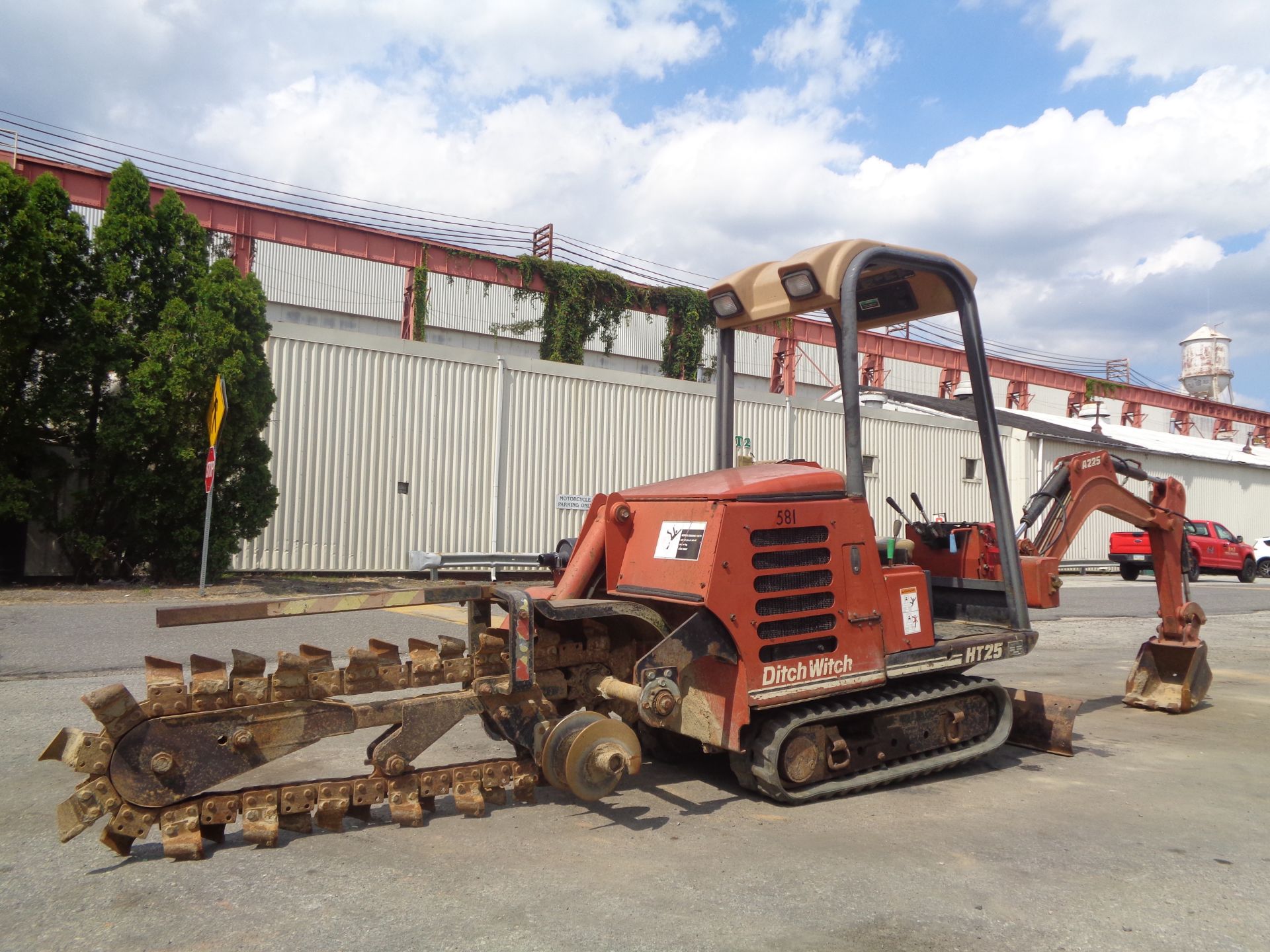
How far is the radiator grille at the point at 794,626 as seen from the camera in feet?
16.3

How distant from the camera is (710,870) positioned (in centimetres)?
410

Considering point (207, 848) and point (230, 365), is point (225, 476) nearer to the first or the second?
point (230, 365)

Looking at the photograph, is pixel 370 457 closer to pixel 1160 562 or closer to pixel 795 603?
pixel 1160 562

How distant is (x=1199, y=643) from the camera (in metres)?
7.94

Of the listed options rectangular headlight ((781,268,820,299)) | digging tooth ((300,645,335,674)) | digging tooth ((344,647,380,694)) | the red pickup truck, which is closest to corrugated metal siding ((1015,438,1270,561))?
the red pickup truck

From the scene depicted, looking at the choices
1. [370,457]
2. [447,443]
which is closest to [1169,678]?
[447,443]

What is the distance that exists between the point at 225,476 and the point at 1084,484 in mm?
12117

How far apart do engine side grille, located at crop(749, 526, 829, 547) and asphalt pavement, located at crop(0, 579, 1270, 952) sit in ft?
4.49

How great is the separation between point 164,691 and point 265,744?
47cm

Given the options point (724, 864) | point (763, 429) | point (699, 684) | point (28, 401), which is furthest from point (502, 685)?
point (763, 429)

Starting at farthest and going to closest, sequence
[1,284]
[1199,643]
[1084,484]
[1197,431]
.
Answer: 1. [1197,431]
2. [1,284]
3. [1199,643]
4. [1084,484]

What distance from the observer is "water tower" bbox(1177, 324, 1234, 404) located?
58.8 metres

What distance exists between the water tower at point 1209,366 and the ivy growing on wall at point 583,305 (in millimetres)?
40503

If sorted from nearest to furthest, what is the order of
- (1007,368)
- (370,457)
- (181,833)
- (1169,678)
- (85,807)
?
(85,807) → (181,833) → (1169,678) → (370,457) → (1007,368)
